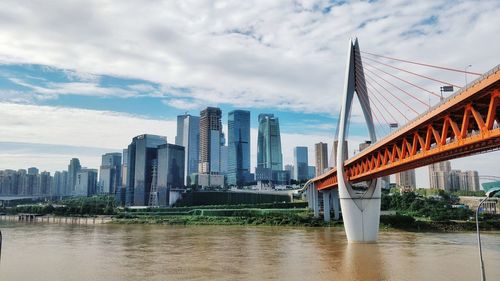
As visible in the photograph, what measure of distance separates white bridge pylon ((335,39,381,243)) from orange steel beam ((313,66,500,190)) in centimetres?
404

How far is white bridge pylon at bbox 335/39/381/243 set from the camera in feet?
147

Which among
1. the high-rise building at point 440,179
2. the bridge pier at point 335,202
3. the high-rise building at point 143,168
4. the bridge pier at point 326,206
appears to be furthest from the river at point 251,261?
the high-rise building at point 143,168

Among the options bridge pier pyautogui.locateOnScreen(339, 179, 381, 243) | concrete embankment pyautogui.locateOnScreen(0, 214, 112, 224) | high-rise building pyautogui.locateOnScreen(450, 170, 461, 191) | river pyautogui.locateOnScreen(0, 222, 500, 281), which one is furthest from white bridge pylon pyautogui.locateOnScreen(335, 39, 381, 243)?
high-rise building pyautogui.locateOnScreen(450, 170, 461, 191)

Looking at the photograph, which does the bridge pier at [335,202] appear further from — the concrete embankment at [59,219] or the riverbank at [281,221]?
the concrete embankment at [59,219]

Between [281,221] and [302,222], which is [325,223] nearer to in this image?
[302,222]

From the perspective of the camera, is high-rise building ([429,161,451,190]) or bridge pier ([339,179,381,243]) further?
high-rise building ([429,161,451,190])

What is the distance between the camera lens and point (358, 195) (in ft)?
150

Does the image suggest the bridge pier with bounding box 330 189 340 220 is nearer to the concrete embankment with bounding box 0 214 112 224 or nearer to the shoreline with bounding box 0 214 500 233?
the shoreline with bounding box 0 214 500 233

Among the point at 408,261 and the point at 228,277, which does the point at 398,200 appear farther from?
the point at 228,277

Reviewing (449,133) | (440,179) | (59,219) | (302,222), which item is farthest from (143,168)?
(449,133)

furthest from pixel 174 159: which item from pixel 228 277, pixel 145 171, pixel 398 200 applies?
pixel 228 277

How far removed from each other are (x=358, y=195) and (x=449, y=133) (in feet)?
57.6

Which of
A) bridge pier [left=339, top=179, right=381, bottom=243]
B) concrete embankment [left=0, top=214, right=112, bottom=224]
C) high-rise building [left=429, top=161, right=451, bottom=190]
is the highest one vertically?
high-rise building [left=429, top=161, right=451, bottom=190]

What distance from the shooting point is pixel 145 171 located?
632 ft
